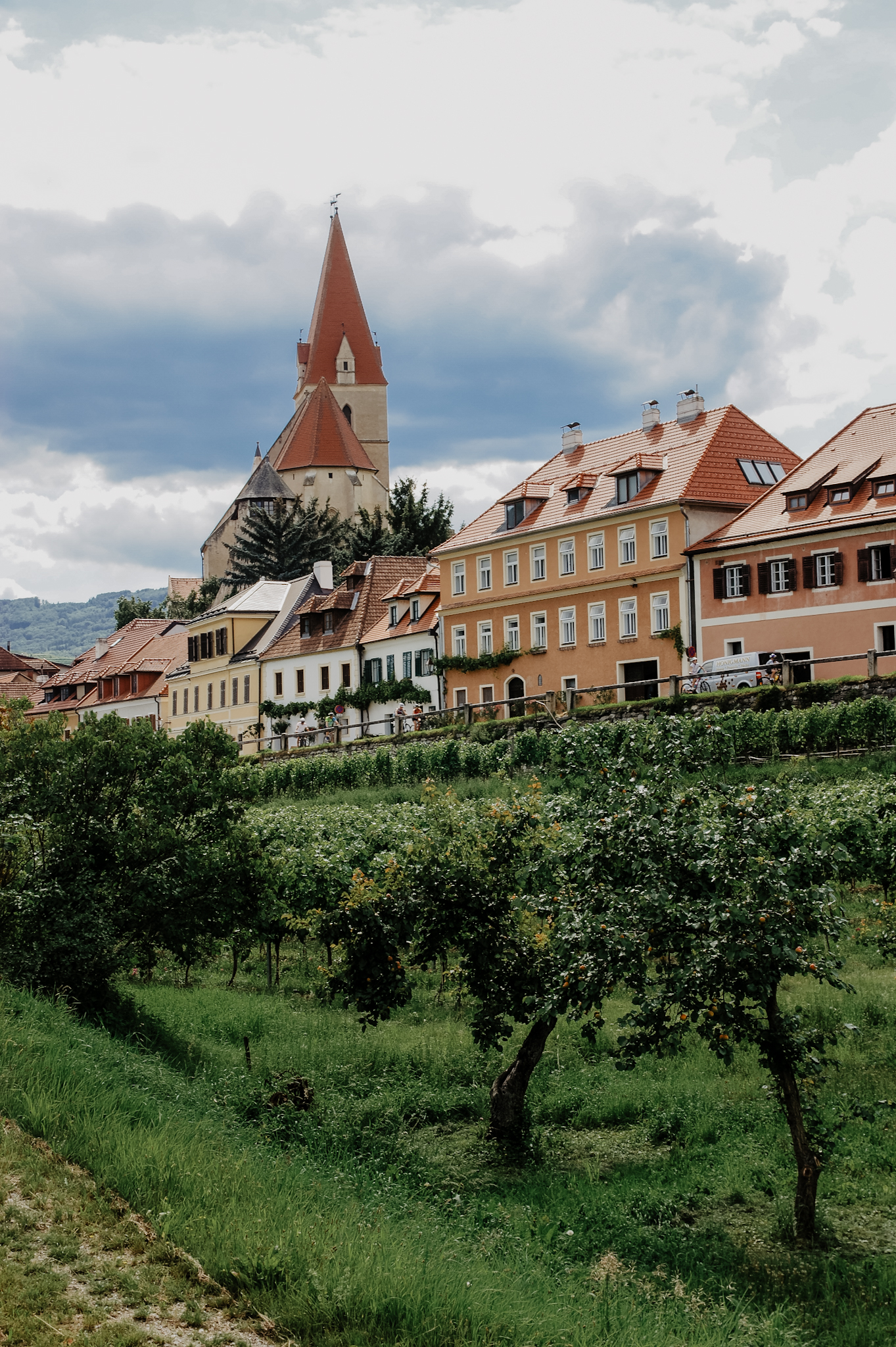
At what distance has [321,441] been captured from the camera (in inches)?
4090

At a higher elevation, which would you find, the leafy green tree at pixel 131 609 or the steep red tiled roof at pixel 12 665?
the leafy green tree at pixel 131 609

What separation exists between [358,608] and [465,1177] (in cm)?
4896

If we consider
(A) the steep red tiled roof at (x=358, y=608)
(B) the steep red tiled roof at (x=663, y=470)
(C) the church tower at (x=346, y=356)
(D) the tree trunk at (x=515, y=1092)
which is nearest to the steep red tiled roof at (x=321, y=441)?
(C) the church tower at (x=346, y=356)

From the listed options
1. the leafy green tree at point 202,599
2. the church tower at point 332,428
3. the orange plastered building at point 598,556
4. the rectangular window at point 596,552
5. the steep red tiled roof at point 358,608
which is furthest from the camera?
the church tower at point 332,428

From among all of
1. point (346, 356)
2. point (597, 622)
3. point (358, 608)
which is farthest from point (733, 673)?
point (346, 356)

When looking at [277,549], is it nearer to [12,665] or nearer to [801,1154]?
[12,665]

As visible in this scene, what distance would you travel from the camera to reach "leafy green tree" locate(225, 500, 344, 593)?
84.1 metres

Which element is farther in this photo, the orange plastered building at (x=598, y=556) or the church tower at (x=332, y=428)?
the church tower at (x=332, y=428)

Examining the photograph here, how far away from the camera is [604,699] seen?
124 ft

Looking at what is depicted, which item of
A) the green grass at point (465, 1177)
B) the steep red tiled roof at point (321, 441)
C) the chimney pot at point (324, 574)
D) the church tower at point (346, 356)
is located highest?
the church tower at point (346, 356)

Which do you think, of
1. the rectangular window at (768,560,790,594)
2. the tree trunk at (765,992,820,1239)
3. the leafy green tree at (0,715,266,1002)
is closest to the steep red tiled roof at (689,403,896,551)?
the rectangular window at (768,560,790,594)

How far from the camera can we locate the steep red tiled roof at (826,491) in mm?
39281

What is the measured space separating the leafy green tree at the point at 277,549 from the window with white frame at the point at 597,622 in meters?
37.7

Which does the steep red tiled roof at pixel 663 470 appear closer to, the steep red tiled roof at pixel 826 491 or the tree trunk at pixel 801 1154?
the steep red tiled roof at pixel 826 491
